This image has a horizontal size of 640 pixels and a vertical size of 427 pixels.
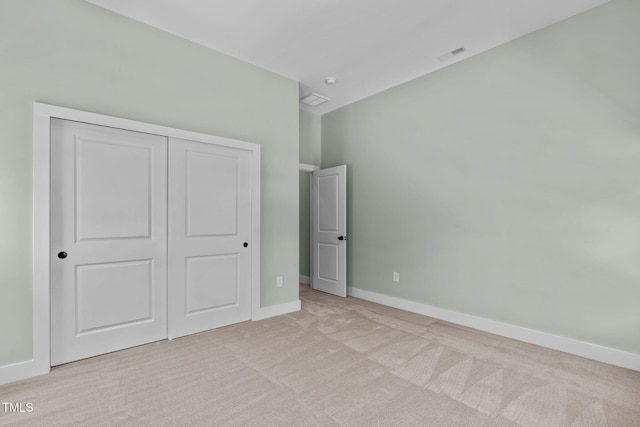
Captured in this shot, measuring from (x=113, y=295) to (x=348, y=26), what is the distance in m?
3.21

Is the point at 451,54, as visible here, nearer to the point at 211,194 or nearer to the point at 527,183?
the point at 527,183

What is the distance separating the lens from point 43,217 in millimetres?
2400

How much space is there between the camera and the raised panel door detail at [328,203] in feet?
15.8

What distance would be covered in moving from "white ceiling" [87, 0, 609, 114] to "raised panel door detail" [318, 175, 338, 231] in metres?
1.68

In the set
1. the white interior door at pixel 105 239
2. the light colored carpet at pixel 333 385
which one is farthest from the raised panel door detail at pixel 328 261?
the white interior door at pixel 105 239

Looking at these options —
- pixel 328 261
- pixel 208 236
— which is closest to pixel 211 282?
pixel 208 236

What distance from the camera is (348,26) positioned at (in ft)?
9.59

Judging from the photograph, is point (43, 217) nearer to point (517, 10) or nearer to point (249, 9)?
point (249, 9)

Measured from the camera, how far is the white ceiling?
2656 millimetres

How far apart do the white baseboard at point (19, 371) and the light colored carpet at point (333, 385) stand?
0.06m

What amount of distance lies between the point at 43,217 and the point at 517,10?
421cm

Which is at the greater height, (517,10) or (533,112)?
(517,10)

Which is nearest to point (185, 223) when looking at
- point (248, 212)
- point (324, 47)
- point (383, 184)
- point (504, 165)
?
point (248, 212)

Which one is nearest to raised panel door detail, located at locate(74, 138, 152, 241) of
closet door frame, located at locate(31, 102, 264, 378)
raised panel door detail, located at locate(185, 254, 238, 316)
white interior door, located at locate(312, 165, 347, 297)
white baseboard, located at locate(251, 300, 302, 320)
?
closet door frame, located at locate(31, 102, 264, 378)
